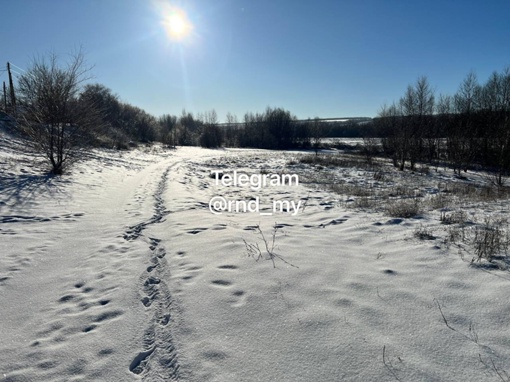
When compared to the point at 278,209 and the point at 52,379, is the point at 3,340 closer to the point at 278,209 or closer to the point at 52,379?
the point at 52,379

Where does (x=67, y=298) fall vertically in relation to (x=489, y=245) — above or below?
below

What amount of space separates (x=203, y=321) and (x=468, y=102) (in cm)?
5143

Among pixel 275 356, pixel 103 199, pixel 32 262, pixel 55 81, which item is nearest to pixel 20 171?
pixel 55 81

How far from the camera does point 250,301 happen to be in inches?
137

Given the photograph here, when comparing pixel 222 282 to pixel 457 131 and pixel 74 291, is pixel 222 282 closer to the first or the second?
pixel 74 291

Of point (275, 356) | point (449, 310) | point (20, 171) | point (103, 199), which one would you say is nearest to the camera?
point (275, 356)

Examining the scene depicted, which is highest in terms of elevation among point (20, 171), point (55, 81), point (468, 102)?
point (468, 102)

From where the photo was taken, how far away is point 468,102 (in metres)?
40.3

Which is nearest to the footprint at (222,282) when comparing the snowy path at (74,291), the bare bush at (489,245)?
the snowy path at (74,291)

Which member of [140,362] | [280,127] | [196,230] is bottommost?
[140,362]

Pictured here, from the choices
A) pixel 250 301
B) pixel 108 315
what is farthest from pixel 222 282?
pixel 108 315

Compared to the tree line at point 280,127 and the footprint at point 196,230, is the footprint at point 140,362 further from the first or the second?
the tree line at point 280,127

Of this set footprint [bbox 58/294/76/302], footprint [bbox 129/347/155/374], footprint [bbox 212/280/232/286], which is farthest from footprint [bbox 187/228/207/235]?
footprint [bbox 129/347/155/374]

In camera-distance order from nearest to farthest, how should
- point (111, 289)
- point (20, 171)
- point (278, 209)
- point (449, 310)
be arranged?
point (449, 310) → point (111, 289) → point (278, 209) → point (20, 171)
